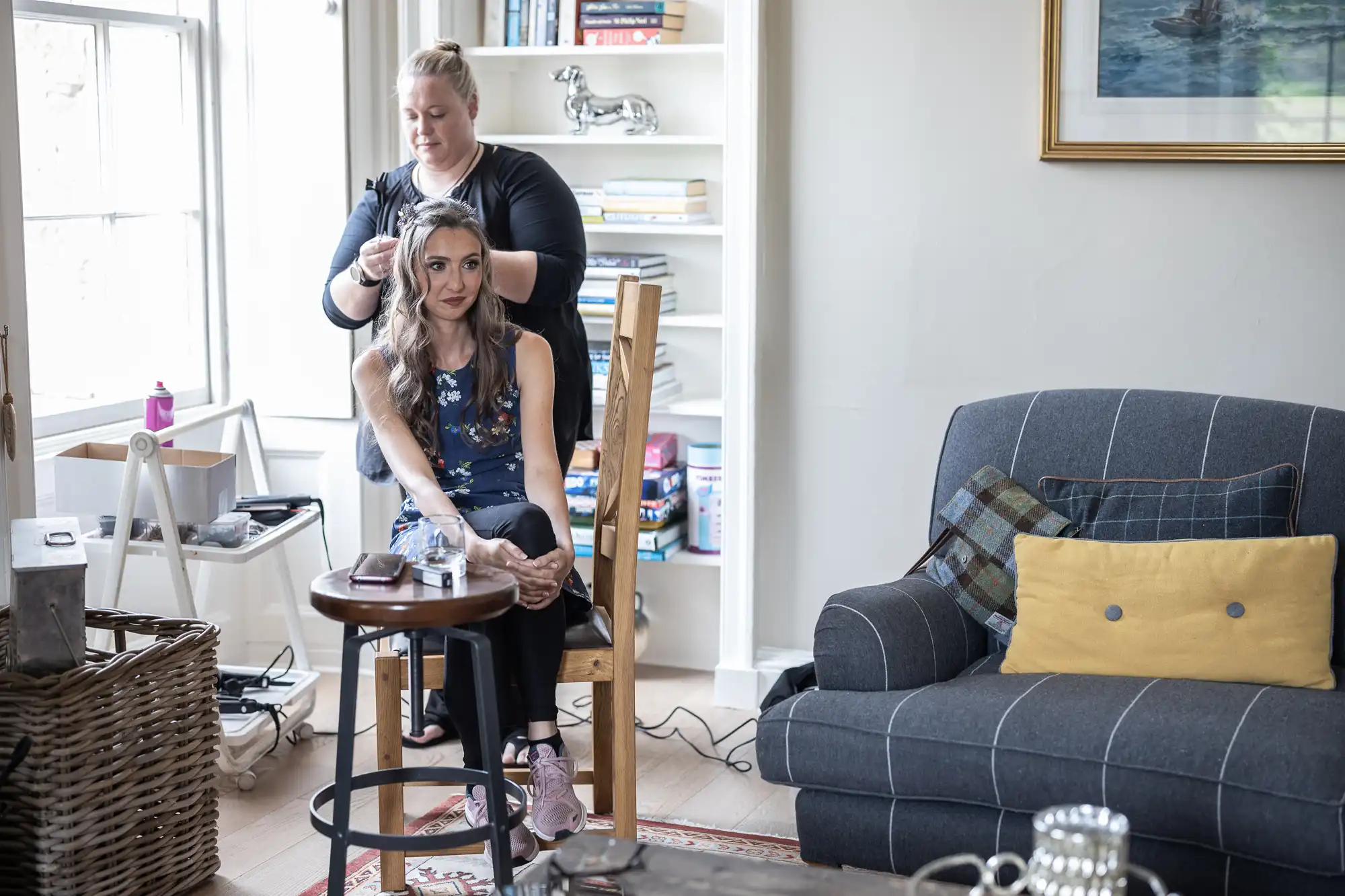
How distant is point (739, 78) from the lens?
3.39 meters

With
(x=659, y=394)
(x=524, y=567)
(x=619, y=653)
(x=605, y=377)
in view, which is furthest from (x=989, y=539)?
(x=605, y=377)

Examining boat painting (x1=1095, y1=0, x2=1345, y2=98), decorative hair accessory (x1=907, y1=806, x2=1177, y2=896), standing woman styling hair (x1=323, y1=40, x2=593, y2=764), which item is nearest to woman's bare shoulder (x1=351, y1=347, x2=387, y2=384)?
standing woman styling hair (x1=323, y1=40, x2=593, y2=764)

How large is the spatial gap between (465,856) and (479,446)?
78 centimetres

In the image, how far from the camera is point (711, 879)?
1.71 meters

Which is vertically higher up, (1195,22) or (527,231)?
(1195,22)

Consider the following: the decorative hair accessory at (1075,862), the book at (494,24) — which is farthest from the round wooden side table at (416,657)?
the book at (494,24)

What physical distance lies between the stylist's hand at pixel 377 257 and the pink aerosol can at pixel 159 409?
2.17 ft

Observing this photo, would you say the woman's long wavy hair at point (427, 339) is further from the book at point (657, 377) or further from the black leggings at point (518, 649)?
the book at point (657, 377)

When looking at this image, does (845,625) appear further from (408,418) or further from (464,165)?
(464,165)

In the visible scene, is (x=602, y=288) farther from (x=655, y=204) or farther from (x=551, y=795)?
(x=551, y=795)

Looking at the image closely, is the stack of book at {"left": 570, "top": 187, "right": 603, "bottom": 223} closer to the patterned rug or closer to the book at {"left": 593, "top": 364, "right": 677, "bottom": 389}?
the book at {"left": 593, "top": 364, "right": 677, "bottom": 389}

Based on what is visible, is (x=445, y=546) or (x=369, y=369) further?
(x=369, y=369)

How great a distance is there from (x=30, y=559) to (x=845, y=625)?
1.32 meters

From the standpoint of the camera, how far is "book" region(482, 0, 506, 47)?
3.71 metres
